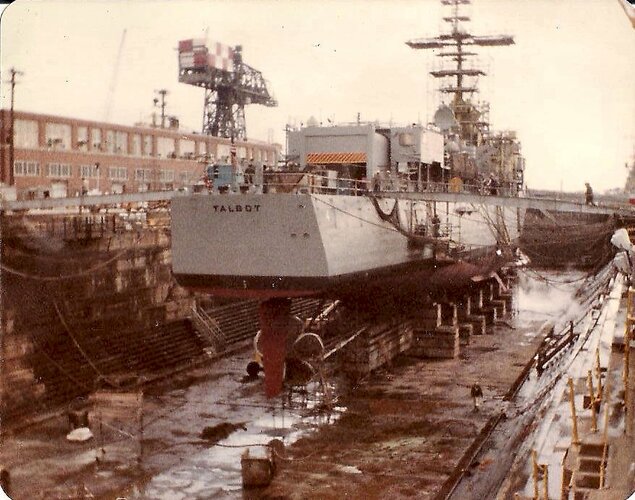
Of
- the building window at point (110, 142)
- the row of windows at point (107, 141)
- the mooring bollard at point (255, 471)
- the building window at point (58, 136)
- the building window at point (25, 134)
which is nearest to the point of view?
the mooring bollard at point (255, 471)

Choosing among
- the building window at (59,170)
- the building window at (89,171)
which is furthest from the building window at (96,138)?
the building window at (59,170)

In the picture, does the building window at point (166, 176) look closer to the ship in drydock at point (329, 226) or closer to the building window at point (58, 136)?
the building window at point (58, 136)

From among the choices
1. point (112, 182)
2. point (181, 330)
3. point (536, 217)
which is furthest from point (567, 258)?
point (181, 330)

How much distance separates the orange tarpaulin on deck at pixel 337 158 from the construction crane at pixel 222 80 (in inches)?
354

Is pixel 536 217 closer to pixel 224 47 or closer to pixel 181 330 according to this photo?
pixel 224 47

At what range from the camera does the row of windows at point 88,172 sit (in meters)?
28.2

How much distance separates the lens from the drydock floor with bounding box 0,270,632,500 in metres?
11.0

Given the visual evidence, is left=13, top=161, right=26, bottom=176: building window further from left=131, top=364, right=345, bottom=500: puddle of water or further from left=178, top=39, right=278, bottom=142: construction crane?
left=131, top=364, right=345, bottom=500: puddle of water

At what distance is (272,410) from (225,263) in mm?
3303

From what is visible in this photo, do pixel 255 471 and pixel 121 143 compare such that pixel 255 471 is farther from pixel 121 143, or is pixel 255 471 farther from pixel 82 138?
pixel 121 143

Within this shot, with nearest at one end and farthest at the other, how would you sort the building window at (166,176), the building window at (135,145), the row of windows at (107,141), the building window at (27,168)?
the building window at (27,168) → the row of windows at (107,141) → the building window at (135,145) → the building window at (166,176)

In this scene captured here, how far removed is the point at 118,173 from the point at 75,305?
19.4 meters

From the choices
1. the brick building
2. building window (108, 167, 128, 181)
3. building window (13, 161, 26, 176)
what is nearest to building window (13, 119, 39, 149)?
the brick building

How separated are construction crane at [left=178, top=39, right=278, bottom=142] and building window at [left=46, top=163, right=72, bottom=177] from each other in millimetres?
6361
